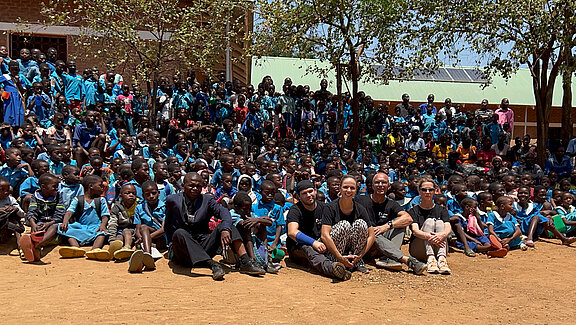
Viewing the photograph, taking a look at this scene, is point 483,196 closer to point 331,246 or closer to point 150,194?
point 331,246

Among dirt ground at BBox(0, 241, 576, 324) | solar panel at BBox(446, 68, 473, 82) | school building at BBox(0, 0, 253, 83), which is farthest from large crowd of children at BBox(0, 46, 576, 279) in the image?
solar panel at BBox(446, 68, 473, 82)

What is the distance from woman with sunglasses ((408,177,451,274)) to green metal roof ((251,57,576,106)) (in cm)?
1460

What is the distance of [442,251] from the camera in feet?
21.5

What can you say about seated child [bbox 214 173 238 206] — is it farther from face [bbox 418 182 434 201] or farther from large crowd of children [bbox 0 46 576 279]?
face [bbox 418 182 434 201]

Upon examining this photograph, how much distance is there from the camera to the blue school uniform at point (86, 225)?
6.79 m

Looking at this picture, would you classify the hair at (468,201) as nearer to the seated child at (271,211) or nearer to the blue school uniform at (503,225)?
the blue school uniform at (503,225)

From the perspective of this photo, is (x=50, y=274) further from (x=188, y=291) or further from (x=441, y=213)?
(x=441, y=213)

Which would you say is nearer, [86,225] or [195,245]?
[195,245]

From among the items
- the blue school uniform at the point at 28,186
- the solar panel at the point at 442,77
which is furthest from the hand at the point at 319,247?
the solar panel at the point at 442,77

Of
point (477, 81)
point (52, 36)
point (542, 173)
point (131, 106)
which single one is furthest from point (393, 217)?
point (477, 81)

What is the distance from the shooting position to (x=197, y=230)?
616 centimetres

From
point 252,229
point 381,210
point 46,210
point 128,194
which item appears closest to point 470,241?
point 381,210

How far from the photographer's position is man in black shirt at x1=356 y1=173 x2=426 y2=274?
652 cm

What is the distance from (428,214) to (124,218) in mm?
3631
